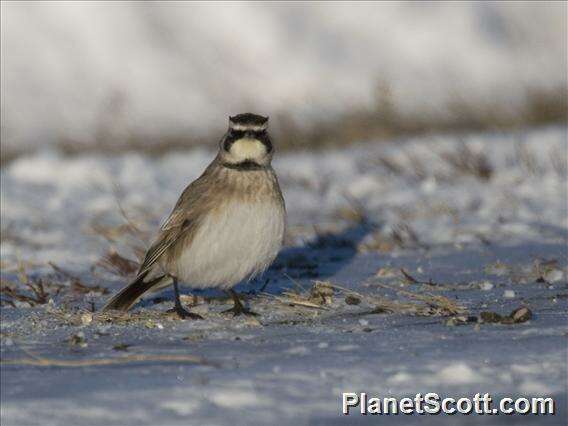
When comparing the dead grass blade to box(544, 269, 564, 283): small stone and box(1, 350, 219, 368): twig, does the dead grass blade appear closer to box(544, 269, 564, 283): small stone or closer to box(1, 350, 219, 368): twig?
box(1, 350, 219, 368): twig

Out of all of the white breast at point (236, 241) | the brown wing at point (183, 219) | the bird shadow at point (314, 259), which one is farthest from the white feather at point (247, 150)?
the bird shadow at point (314, 259)

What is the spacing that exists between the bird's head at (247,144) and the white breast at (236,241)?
0.89ft

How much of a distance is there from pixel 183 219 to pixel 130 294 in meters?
0.42

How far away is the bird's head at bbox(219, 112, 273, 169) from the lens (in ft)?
18.2

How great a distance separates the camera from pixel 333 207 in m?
9.41

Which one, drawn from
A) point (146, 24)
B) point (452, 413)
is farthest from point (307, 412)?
point (146, 24)

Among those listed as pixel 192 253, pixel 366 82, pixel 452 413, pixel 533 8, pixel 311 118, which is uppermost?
pixel 533 8

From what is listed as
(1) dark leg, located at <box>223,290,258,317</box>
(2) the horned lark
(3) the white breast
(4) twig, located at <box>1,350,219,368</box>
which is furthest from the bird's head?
(4) twig, located at <box>1,350,219,368</box>

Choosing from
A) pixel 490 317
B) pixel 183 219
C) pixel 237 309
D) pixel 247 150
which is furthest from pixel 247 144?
pixel 490 317

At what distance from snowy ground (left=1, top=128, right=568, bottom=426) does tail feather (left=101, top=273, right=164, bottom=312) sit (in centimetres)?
11

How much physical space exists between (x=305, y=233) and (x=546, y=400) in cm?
482

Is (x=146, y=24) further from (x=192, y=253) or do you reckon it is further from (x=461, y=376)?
(x=461, y=376)

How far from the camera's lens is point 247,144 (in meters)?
5.55

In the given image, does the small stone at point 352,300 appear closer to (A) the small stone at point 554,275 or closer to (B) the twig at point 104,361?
(A) the small stone at point 554,275
